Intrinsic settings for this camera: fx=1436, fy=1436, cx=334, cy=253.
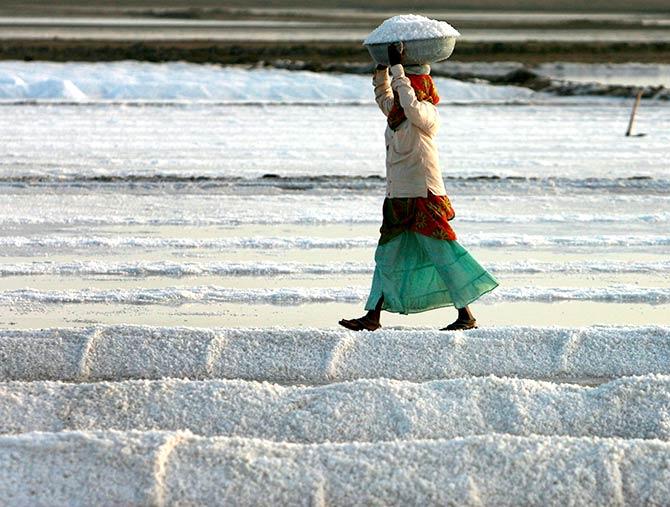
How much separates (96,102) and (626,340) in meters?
19.0

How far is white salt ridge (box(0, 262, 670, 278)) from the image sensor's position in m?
9.36

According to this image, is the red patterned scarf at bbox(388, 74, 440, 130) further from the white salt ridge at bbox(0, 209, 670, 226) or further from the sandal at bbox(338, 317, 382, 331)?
the white salt ridge at bbox(0, 209, 670, 226)

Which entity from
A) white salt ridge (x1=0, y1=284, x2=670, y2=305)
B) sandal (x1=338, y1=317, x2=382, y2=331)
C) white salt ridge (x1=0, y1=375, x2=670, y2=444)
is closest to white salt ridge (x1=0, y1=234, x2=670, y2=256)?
white salt ridge (x1=0, y1=284, x2=670, y2=305)

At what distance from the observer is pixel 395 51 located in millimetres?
7102

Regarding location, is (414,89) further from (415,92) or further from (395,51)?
(395,51)

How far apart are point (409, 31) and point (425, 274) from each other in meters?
1.23

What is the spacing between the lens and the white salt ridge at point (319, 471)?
4984mm

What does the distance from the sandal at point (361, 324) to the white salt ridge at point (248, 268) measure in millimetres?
1840

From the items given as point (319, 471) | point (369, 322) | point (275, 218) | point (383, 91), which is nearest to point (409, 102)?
point (383, 91)

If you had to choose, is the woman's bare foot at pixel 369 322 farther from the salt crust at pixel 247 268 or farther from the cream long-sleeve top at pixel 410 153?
the salt crust at pixel 247 268

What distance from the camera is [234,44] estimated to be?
54375 mm

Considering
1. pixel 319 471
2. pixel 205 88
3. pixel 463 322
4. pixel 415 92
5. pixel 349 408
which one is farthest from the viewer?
pixel 205 88

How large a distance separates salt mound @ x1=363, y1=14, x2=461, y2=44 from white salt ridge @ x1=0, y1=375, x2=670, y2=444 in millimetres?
1839

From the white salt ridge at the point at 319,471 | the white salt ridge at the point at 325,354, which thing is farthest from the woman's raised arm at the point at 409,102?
the white salt ridge at the point at 319,471
